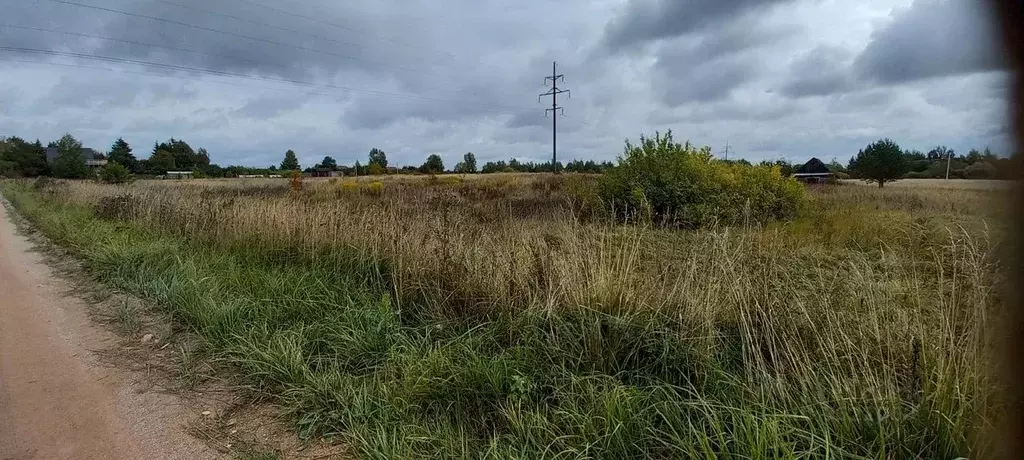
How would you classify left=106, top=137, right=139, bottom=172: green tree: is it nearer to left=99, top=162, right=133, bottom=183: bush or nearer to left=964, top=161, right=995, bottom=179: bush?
left=99, top=162, right=133, bottom=183: bush

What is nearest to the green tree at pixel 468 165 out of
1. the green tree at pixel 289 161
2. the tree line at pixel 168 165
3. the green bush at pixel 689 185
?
the tree line at pixel 168 165

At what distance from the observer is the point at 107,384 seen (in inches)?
147

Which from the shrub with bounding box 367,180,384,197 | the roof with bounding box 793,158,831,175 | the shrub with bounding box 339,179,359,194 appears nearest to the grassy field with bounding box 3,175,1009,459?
the shrub with bounding box 367,180,384,197

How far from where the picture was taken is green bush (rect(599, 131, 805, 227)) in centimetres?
1255

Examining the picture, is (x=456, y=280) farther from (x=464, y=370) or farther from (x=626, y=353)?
(x=626, y=353)

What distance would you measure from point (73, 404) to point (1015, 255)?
499cm

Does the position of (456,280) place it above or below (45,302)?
above

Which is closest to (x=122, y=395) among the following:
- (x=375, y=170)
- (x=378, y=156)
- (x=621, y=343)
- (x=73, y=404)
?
(x=73, y=404)

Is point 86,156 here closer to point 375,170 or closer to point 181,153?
point 181,153

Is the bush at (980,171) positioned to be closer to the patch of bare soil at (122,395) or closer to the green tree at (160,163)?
the patch of bare soil at (122,395)

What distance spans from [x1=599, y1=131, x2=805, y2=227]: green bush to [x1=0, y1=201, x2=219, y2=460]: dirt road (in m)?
10.3

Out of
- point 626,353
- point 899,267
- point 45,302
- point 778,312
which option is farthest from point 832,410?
point 45,302

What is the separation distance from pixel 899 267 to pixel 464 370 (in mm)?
3299

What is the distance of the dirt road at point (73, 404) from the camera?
290 cm
